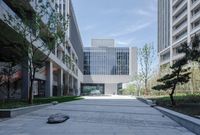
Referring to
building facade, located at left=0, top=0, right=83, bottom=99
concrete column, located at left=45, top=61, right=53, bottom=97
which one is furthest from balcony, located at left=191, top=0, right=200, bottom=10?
concrete column, located at left=45, top=61, right=53, bottom=97

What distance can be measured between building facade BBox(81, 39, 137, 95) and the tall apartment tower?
33996 mm

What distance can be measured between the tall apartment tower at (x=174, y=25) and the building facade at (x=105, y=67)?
33996mm

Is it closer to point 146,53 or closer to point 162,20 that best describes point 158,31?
point 162,20

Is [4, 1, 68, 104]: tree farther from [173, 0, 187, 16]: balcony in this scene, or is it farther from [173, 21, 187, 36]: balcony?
[173, 0, 187, 16]: balcony

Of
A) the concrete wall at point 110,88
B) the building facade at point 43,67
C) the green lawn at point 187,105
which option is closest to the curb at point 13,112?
the green lawn at point 187,105

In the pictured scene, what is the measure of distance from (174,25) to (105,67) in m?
53.2

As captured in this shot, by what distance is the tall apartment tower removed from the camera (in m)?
72.9

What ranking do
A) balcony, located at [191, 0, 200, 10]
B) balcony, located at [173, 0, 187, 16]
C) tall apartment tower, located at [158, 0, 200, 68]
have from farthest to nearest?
balcony, located at [173, 0, 187, 16] → tall apartment tower, located at [158, 0, 200, 68] → balcony, located at [191, 0, 200, 10]

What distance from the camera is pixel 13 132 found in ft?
35.2

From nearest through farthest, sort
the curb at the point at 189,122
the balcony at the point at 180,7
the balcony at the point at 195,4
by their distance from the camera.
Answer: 1. the curb at the point at 189,122
2. the balcony at the point at 195,4
3. the balcony at the point at 180,7

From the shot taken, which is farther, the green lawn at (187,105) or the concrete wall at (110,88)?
the concrete wall at (110,88)

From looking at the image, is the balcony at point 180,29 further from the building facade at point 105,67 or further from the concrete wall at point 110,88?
the concrete wall at point 110,88

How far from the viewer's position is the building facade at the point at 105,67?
13500cm

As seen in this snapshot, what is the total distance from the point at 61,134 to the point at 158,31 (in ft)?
320
